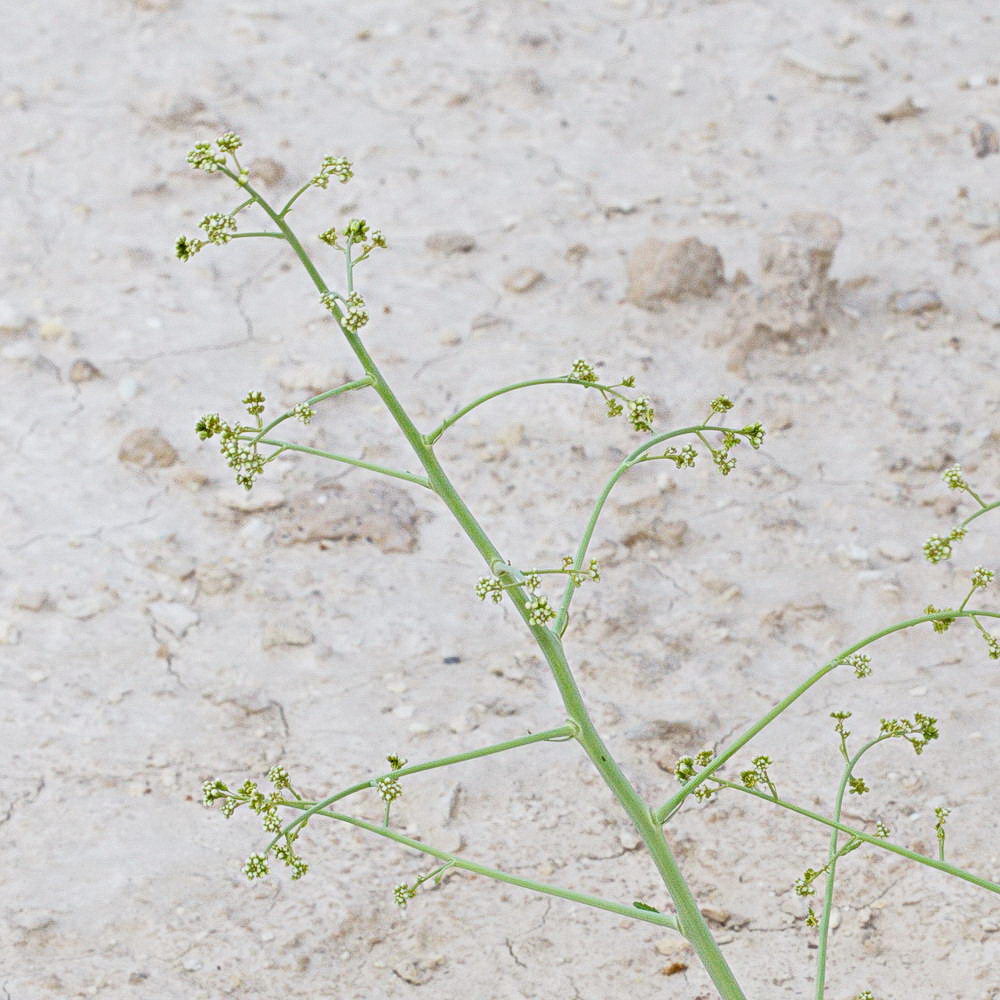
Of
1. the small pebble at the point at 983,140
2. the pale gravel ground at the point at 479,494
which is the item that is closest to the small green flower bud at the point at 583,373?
the pale gravel ground at the point at 479,494

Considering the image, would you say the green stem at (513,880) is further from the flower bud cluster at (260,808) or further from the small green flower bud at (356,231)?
the small green flower bud at (356,231)

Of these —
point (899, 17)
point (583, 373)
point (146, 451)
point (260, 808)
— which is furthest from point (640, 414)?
point (899, 17)

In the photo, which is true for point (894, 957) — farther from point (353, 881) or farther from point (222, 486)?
point (222, 486)

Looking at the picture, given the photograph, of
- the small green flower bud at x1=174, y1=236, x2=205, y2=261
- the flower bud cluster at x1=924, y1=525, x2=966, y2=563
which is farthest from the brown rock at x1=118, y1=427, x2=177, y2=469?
the flower bud cluster at x1=924, y1=525, x2=966, y2=563

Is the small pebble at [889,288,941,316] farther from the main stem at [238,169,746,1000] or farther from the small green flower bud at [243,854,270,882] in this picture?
the small green flower bud at [243,854,270,882]

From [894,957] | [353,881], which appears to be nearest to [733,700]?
[894,957]
